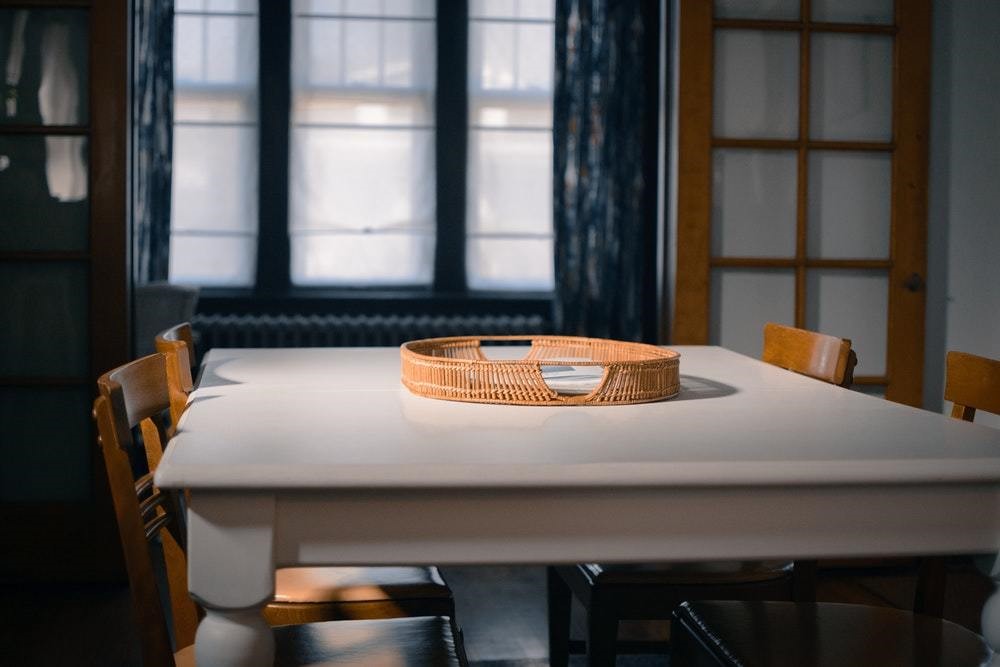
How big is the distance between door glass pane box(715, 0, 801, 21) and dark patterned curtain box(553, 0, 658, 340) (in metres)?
1.41

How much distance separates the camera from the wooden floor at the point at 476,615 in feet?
8.73

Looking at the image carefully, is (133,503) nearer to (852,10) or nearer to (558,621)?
(558,621)

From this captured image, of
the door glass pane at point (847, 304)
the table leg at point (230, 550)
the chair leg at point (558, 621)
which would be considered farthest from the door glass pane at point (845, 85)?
the table leg at point (230, 550)

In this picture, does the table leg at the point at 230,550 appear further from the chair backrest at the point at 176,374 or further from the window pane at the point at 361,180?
the window pane at the point at 361,180

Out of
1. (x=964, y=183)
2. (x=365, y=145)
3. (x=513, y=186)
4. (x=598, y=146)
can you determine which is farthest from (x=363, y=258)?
(x=964, y=183)

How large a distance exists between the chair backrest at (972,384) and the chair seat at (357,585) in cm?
86

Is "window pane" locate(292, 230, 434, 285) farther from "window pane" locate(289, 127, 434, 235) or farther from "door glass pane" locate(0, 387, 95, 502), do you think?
"door glass pane" locate(0, 387, 95, 502)

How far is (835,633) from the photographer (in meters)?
1.45

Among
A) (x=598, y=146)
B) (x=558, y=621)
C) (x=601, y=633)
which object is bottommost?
(x=558, y=621)

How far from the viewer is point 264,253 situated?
5.12 m

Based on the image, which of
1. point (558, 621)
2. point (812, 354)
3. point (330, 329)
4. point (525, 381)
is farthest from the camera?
point (330, 329)

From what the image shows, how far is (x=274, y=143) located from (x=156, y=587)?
396cm

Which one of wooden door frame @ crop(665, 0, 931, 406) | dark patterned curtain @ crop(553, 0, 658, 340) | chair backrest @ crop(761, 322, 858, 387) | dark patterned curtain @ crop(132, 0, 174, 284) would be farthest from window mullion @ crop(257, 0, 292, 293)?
chair backrest @ crop(761, 322, 858, 387)

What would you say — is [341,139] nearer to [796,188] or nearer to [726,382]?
[796,188]
